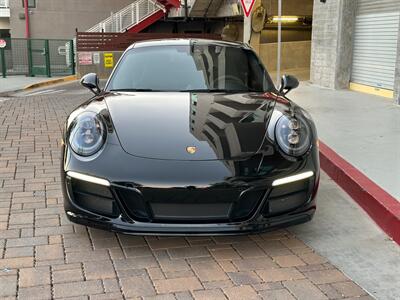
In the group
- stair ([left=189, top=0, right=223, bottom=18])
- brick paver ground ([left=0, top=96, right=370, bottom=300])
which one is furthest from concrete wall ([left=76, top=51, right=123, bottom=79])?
brick paver ground ([left=0, top=96, right=370, bottom=300])

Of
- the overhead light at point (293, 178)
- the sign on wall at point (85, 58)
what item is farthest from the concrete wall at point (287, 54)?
the overhead light at point (293, 178)

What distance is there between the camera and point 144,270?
11.0 ft

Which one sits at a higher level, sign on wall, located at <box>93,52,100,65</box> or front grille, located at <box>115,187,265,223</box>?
sign on wall, located at <box>93,52,100,65</box>

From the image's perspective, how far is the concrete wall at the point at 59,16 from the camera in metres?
25.9

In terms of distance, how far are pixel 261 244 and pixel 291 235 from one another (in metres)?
0.31

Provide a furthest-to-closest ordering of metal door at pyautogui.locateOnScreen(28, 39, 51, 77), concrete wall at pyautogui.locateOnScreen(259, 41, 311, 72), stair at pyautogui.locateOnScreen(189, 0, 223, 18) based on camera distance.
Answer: stair at pyautogui.locateOnScreen(189, 0, 223, 18) < metal door at pyautogui.locateOnScreen(28, 39, 51, 77) < concrete wall at pyautogui.locateOnScreen(259, 41, 311, 72)

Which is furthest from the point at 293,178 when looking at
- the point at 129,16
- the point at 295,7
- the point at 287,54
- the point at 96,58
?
the point at 129,16

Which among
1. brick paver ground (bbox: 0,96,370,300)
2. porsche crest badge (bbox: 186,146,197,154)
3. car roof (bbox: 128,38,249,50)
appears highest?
car roof (bbox: 128,38,249,50)

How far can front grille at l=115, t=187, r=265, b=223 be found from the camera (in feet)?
10.8

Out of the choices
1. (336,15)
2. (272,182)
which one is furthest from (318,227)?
(336,15)

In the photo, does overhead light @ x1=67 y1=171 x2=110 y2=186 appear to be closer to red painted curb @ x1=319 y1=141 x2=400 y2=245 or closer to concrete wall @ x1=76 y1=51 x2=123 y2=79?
red painted curb @ x1=319 y1=141 x2=400 y2=245

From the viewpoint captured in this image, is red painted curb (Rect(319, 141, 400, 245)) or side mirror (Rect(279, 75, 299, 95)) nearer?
red painted curb (Rect(319, 141, 400, 245))

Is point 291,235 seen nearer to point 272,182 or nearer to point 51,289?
point 272,182

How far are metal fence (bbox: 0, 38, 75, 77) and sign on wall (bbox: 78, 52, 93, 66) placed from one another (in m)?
0.56
